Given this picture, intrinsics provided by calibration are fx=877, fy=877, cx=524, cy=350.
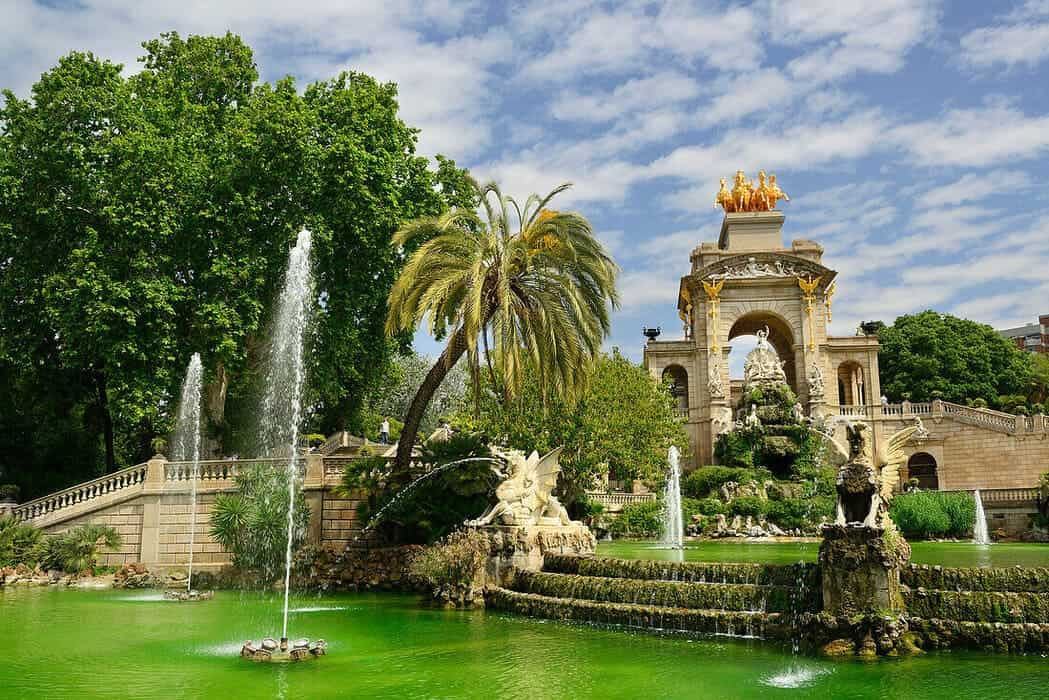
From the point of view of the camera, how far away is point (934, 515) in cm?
2898

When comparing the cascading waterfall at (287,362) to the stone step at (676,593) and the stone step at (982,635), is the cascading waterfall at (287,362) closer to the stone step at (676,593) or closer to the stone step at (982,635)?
the stone step at (676,593)

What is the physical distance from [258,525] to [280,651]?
9.62 metres

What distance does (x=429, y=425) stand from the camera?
51562 mm

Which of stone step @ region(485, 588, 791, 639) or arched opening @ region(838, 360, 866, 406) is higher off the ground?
arched opening @ region(838, 360, 866, 406)

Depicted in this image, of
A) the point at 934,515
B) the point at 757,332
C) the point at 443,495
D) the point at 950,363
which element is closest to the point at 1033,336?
the point at 950,363

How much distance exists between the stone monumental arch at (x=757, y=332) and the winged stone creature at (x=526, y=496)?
29.8 metres

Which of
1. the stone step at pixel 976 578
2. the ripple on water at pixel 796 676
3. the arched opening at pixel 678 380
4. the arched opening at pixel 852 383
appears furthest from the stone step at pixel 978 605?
the arched opening at pixel 852 383

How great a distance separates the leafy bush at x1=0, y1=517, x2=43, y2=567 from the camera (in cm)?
2227

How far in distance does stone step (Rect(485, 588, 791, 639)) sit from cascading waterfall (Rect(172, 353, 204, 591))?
9.63 metres

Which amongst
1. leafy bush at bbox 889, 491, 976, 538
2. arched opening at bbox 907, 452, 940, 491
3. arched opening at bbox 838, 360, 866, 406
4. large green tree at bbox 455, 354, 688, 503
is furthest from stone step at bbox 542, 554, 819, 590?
arched opening at bbox 838, 360, 866, 406

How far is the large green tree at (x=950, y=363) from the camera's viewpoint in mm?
56094

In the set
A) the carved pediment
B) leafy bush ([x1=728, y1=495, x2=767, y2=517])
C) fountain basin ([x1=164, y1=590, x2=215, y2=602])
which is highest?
the carved pediment

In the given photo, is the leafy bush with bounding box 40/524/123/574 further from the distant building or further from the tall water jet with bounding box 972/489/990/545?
the distant building

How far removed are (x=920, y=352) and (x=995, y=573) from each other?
50.2 metres
